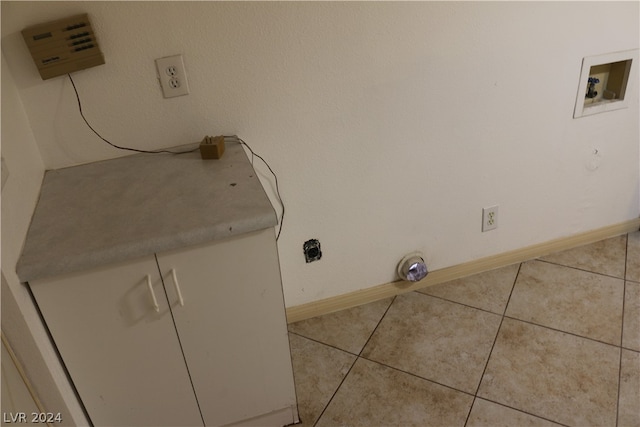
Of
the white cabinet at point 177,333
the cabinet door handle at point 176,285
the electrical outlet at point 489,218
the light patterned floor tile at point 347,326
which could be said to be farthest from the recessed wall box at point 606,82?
the cabinet door handle at point 176,285

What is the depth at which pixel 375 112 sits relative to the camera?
5.68 ft

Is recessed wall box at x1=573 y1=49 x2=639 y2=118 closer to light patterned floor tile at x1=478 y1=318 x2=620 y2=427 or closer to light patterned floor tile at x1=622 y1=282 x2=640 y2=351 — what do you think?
light patterned floor tile at x1=622 y1=282 x2=640 y2=351

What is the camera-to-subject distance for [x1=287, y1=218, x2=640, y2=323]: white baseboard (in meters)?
2.04

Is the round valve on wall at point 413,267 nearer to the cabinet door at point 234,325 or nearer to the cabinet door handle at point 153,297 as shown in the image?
the cabinet door at point 234,325

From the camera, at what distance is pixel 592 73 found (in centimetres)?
201

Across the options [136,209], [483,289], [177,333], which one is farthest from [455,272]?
[136,209]

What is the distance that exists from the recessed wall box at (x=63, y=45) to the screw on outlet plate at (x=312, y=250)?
910 mm

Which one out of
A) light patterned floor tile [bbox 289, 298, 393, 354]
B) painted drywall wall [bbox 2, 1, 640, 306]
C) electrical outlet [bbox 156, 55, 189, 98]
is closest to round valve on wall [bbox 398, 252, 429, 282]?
painted drywall wall [bbox 2, 1, 640, 306]

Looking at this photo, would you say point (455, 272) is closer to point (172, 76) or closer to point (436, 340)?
point (436, 340)

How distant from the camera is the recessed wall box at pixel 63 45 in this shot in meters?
1.33

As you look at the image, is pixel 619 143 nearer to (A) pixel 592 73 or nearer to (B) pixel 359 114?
(A) pixel 592 73

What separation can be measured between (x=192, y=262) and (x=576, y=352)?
53.4 inches

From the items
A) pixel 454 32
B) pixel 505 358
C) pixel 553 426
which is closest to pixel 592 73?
pixel 454 32

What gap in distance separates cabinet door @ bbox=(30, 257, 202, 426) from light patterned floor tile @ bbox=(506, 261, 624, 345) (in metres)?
1.27
